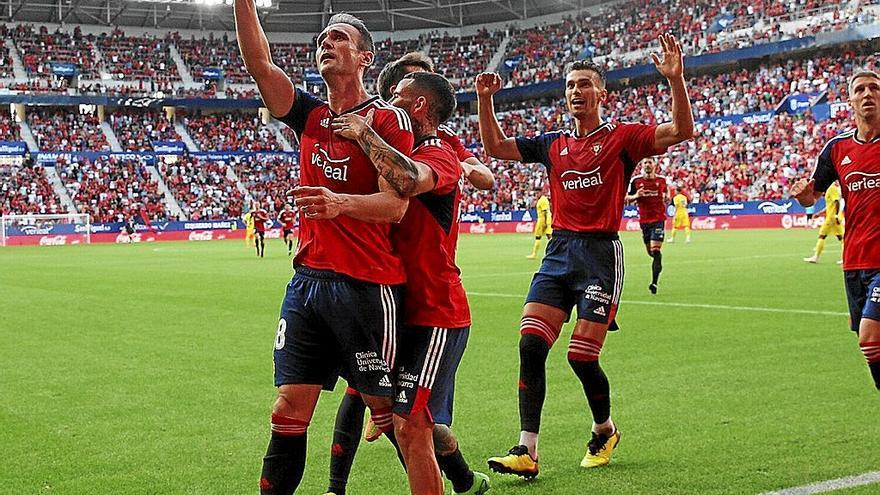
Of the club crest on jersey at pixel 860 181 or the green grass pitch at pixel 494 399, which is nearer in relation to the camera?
the green grass pitch at pixel 494 399

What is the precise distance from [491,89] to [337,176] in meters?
1.90

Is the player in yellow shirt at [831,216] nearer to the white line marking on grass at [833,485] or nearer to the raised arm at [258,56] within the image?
the white line marking on grass at [833,485]

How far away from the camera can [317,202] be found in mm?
3490

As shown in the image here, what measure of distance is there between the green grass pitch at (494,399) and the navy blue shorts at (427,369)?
0.96 meters

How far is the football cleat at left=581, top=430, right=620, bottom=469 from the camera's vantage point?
17.7 ft

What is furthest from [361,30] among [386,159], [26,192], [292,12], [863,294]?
[292,12]

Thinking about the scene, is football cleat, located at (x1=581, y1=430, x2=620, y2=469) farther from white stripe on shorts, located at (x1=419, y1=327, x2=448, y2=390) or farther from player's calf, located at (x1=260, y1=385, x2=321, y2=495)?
player's calf, located at (x1=260, y1=385, x2=321, y2=495)

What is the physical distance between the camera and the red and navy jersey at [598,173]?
5906mm

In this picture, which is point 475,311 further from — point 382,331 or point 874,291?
point 382,331

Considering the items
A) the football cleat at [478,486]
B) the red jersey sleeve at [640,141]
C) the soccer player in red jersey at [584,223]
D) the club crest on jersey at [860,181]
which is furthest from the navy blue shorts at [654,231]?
the football cleat at [478,486]

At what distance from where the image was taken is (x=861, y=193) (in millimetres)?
6250

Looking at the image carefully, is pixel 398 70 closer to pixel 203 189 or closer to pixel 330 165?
pixel 330 165

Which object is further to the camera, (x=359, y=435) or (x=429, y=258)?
(x=359, y=435)

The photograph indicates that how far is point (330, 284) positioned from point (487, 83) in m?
2.15
